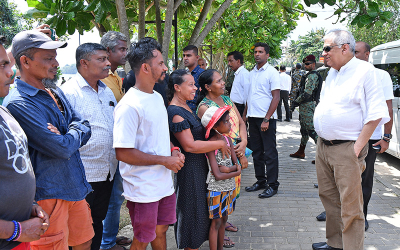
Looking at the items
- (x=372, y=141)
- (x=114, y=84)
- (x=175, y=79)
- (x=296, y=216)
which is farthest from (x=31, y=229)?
(x=372, y=141)

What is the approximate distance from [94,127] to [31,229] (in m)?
1.15

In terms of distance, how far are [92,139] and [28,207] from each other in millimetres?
999

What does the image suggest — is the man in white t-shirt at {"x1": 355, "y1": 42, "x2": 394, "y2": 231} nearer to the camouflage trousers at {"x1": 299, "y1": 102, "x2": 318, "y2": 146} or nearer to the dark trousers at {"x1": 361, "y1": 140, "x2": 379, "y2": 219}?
the dark trousers at {"x1": 361, "y1": 140, "x2": 379, "y2": 219}

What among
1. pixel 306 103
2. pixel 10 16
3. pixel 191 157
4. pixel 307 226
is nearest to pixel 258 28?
pixel 306 103

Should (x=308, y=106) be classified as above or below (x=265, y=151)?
above

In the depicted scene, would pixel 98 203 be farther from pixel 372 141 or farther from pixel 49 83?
pixel 372 141

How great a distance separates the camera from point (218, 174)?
278 cm

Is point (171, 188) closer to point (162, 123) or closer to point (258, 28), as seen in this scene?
point (162, 123)

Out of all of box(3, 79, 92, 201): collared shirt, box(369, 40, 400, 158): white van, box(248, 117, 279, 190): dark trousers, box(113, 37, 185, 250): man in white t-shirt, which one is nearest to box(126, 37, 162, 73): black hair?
box(113, 37, 185, 250): man in white t-shirt

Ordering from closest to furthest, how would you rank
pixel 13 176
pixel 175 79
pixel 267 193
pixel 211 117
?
pixel 13 176 → pixel 211 117 → pixel 175 79 → pixel 267 193

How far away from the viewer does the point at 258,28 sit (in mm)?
9359

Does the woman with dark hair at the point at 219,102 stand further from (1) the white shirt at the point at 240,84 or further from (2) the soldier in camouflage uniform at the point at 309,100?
(2) the soldier in camouflage uniform at the point at 309,100

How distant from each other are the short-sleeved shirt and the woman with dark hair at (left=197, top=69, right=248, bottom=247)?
6.00 ft

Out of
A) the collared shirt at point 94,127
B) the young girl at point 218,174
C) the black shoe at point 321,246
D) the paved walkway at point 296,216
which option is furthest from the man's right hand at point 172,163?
the black shoe at point 321,246
